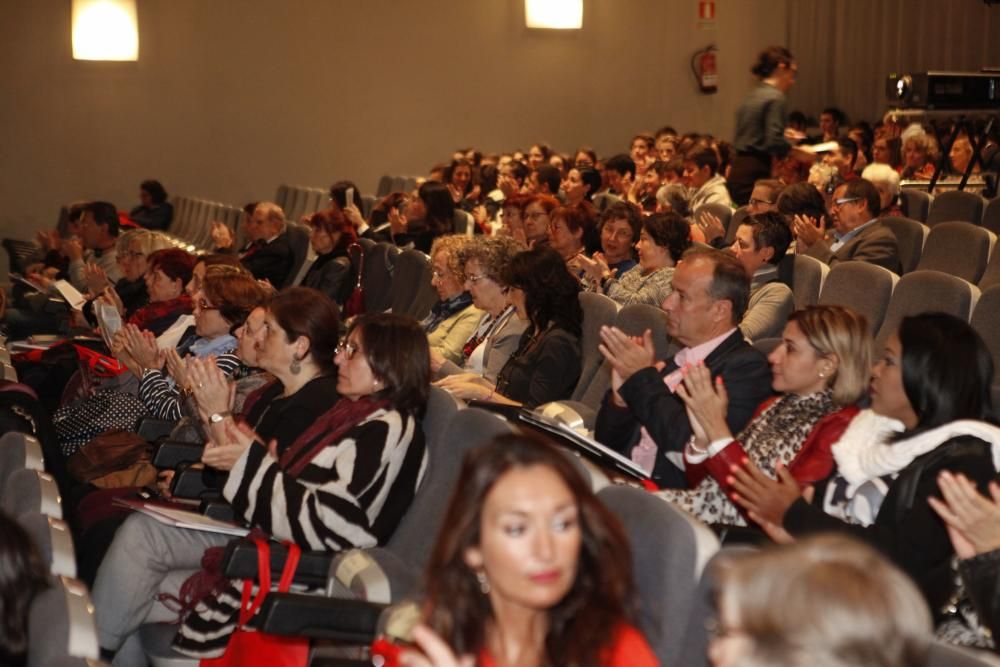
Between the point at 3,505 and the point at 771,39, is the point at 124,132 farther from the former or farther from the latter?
the point at 3,505

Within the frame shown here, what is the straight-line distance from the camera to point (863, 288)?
4.49 m

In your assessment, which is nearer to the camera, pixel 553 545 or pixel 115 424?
pixel 553 545

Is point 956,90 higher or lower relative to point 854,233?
higher

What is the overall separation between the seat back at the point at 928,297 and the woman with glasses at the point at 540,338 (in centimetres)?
103

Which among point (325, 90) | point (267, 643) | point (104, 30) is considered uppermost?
point (104, 30)

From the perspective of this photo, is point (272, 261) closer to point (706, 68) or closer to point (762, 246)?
point (762, 246)

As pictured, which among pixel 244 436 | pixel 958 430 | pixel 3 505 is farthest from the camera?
pixel 244 436

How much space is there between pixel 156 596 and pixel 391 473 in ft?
2.31

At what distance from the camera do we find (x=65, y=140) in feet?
41.2

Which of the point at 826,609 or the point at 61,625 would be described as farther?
the point at 61,625

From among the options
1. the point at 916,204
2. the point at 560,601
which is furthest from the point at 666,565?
the point at 916,204

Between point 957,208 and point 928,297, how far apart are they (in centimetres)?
297

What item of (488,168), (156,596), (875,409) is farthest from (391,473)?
(488,168)

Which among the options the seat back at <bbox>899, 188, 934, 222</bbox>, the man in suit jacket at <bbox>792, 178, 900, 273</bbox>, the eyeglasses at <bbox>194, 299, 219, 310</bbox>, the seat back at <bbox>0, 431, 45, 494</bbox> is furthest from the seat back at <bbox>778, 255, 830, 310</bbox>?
the seat back at <bbox>0, 431, 45, 494</bbox>
